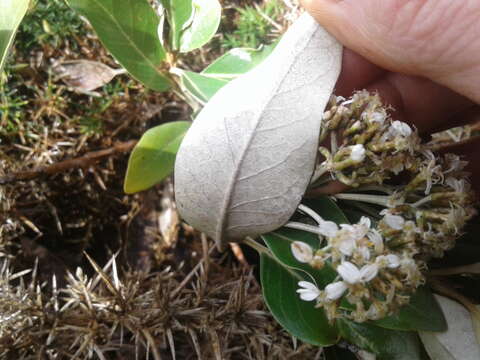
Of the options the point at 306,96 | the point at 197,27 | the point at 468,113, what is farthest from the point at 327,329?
the point at 468,113

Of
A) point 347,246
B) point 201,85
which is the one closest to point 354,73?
point 201,85

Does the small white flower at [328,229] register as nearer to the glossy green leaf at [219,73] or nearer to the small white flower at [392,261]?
the small white flower at [392,261]

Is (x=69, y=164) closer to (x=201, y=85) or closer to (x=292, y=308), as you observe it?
(x=201, y=85)

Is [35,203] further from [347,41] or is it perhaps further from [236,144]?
[347,41]

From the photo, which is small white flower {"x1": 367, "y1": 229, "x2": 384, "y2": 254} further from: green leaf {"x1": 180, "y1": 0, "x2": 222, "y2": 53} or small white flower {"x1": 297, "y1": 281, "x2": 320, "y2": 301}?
green leaf {"x1": 180, "y1": 0, "x2": 222, "y2": 53}

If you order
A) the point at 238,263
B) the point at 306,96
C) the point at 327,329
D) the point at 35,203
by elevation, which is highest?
the point at 306,96

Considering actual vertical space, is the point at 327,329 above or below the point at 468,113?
below

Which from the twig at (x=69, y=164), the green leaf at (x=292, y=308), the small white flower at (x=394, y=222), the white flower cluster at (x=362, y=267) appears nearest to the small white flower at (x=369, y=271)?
the white flower cluster at (x=362, y=267)

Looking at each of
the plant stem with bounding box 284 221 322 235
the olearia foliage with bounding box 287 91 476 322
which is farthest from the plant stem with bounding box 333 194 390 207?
the plant stem with bounding box 284 221 322 235
